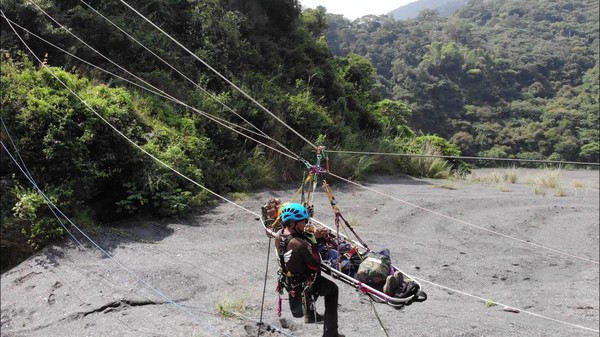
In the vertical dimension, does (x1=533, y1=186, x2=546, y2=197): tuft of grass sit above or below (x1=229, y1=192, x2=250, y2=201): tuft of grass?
below

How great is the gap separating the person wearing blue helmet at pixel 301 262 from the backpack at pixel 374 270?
16.3 inches

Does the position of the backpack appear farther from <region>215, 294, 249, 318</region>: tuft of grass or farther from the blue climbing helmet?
<region>215, 294, 249, 318</region>: tuft of grass

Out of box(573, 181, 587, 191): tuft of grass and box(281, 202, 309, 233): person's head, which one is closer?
box(281, 202, 309, 233): person's head

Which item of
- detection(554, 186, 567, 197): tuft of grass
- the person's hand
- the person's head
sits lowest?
detection(554, 186, 567, 197): tuft of grass

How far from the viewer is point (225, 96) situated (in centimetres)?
1347

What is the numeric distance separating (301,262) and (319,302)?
9.64 feet

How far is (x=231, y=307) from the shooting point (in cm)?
706

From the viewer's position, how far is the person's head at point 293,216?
493 centimetres

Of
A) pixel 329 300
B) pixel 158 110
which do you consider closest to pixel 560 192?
pixel 158 110

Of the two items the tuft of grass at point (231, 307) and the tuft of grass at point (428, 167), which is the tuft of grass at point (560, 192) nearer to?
the tuft of grass at point (428, 167)

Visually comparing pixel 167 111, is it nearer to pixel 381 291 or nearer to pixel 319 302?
pixel 319 302

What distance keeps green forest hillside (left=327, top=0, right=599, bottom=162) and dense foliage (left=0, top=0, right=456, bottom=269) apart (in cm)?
1687

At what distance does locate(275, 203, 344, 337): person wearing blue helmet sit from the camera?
15.9 feet

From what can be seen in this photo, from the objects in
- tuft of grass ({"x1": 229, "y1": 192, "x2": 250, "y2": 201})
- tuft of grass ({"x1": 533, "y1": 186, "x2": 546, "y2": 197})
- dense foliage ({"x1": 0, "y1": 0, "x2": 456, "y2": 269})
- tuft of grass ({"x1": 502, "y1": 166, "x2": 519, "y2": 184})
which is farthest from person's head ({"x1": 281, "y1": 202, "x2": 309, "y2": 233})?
tuft of grass ({"x1": 502, "y1": 166, "x2": 519, "y2": 184})
